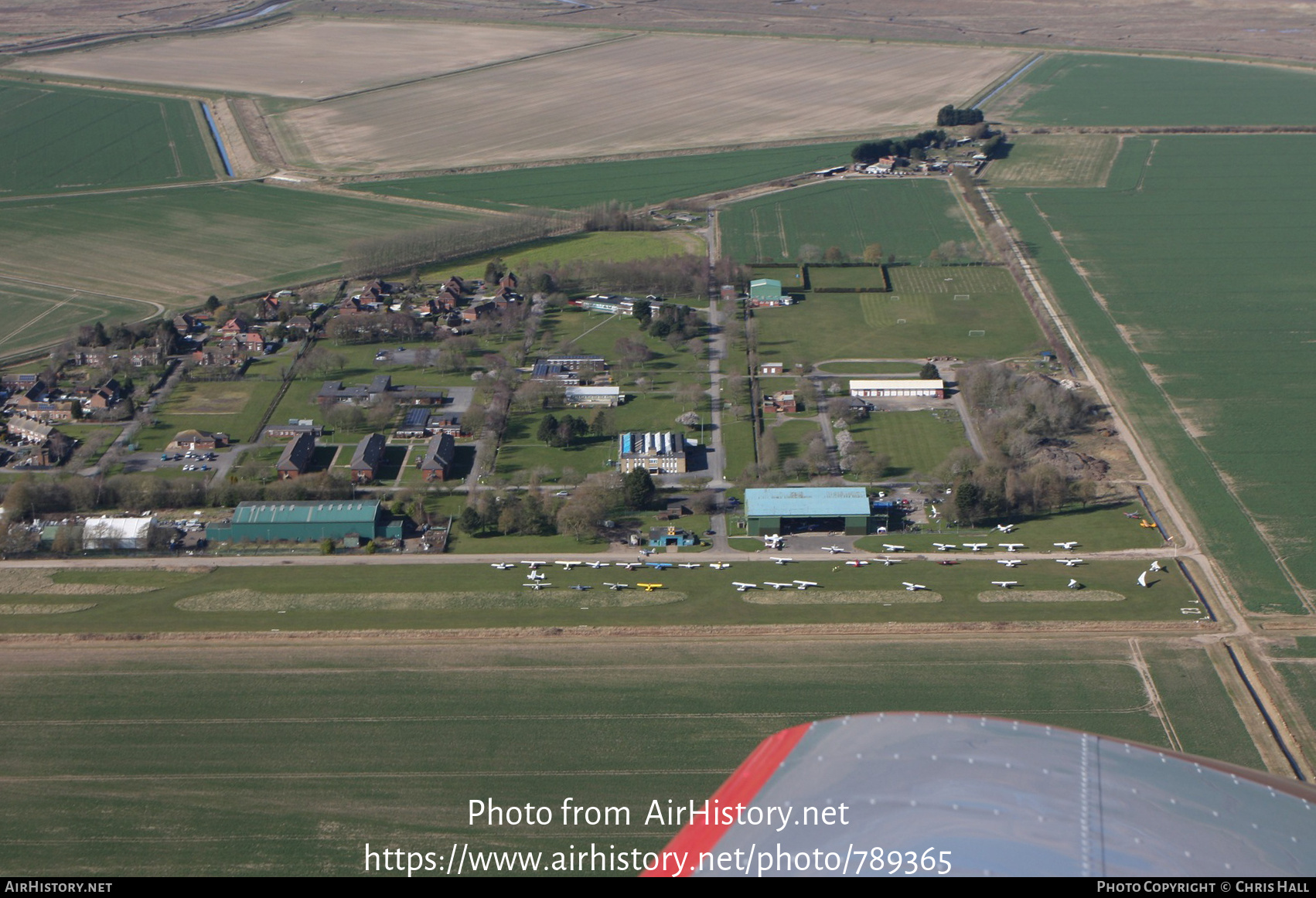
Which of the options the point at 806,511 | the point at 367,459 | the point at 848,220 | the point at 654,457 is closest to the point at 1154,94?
the point at 848,220

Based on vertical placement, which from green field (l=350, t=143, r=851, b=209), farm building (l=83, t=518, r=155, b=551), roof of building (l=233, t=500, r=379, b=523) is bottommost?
farm building (l=83, t=518, r=155, b=551)

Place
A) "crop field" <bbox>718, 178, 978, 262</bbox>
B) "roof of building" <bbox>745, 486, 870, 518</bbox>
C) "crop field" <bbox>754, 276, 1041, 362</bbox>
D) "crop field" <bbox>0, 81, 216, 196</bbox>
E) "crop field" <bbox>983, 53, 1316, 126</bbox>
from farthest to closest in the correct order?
"crop field" <bbox>983, 53, 1316, 126</bbox> → "crop field" <bbox>0, 81, 216, 196</bbox> → "crop field" <bbox>718, 178, 978, 262</bbox> → "crop field" <bbox>754, 276, 1041, 362</bbox> → "roof of building" <bbox>745, 486, 870, 518</bbox>

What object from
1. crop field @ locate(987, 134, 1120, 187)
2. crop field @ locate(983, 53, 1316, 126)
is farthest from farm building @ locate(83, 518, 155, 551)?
crop field @ locate(983, 53, 1316, 126)

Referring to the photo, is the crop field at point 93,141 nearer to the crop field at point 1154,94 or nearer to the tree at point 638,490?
the tree at point 638,490

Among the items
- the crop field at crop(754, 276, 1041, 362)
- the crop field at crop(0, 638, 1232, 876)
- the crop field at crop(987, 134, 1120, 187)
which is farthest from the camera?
the crop field at crop(987, 134, 1120, 187)

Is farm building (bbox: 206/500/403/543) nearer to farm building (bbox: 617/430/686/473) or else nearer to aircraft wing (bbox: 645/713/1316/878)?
farm building (bbox: 617/430/686/473)

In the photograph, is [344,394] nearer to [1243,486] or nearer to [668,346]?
[668,346]
